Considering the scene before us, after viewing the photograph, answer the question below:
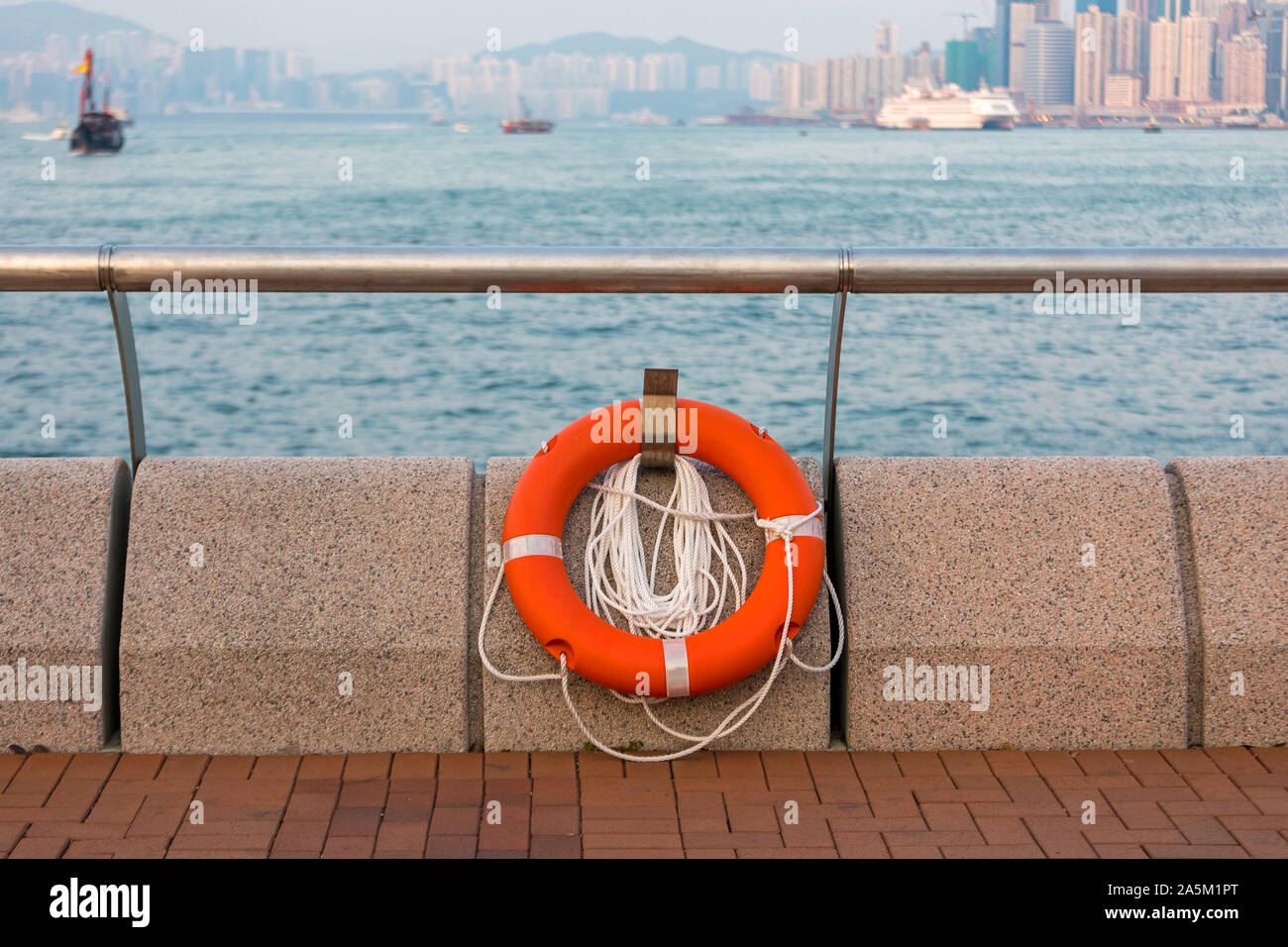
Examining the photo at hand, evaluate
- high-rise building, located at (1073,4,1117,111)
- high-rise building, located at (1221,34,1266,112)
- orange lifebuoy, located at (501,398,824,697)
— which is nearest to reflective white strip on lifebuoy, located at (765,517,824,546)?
orange lifebuoy, located at (501,398,824,697)

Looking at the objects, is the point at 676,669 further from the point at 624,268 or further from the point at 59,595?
the point at 59,595

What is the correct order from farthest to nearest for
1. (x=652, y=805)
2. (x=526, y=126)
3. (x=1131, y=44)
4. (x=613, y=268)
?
(x=526, y=126) < (x=1131, y=44) < (x=613, y=268) < (x=652, y=805)

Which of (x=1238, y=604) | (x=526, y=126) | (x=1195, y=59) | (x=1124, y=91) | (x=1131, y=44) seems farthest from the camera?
(x=526, y=126)

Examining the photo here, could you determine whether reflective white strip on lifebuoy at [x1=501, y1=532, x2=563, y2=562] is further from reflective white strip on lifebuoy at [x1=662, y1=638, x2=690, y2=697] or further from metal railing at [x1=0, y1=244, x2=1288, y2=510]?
metal railing at [x1=0, y1=244, x2=1288, y2=510]

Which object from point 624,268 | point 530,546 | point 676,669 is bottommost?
point 676,669

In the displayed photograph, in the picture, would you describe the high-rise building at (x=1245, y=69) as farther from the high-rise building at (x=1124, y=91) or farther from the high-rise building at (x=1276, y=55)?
the high-rise building at (x=1124, y=91)

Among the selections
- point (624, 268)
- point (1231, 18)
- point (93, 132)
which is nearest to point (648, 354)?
point (624, 268)

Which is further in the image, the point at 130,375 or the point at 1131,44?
the point at 1131,44
